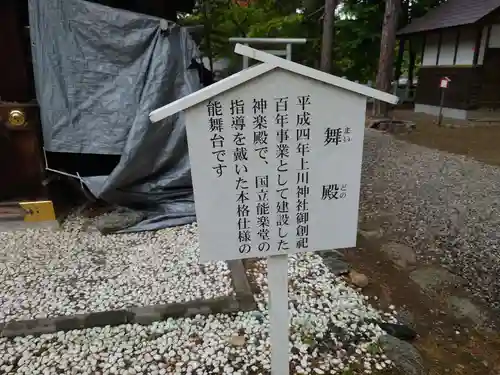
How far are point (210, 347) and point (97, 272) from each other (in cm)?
149

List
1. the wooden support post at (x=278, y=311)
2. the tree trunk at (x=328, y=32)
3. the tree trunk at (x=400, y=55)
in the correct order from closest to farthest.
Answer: the wooden support post at (x=278, y=311) < the tree trunk at (x=328, y=32) < the tree trunk at (x=400, y=55)

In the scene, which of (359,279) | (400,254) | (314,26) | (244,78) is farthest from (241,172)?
(314,26)

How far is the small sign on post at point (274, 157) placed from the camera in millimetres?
1679

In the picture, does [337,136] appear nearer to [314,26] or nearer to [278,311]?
[278,311]

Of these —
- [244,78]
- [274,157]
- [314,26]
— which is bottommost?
[274,157]

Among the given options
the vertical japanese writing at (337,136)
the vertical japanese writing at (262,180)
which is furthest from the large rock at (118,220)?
the vertical japanese writing at (337,136)

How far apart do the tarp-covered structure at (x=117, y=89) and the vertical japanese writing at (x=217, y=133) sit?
281cm

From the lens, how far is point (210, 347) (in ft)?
7.98

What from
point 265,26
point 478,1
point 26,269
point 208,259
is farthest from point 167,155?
point 478,1

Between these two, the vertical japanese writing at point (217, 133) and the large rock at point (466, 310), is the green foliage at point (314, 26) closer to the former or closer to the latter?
the large rock at point (466, 310)

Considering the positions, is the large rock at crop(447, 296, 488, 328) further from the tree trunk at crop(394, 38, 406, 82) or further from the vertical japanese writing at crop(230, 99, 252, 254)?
the tree trunk at crop(394, 38, 406, 82)

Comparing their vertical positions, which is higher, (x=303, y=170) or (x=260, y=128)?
(x=260, y=128)

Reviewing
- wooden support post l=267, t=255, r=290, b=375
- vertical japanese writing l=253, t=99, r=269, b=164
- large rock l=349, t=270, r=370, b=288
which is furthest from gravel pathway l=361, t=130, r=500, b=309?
vertical japanese writing l=253, t=99, r=269, b=164

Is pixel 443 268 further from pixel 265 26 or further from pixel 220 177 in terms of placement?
pixel 265 26
